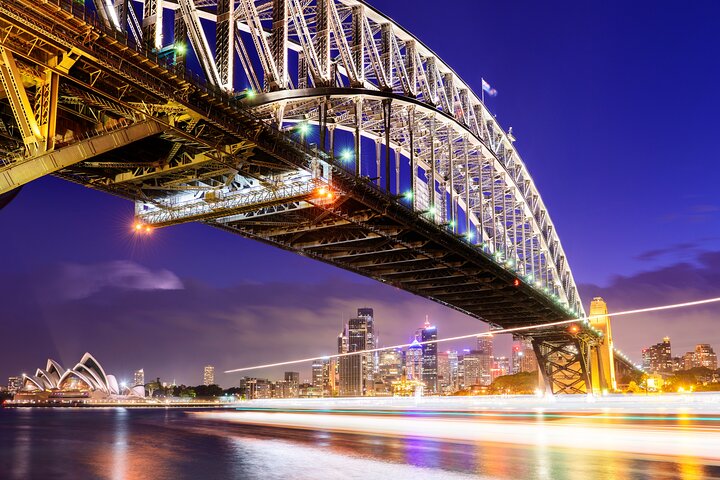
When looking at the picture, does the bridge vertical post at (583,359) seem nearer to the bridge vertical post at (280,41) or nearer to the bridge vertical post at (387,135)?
the bridge vertical post at (387,135)

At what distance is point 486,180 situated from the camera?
265ft

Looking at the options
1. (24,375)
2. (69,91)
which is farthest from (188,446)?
(24,375)

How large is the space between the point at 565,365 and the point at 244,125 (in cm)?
8625

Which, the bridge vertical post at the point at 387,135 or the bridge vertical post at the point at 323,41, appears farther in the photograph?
the bridge vertical post at the point at 387,135

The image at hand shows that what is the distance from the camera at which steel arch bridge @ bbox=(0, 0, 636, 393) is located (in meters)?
21.2

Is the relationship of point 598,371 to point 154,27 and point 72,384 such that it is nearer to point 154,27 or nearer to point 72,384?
point 154,27

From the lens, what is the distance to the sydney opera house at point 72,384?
156m

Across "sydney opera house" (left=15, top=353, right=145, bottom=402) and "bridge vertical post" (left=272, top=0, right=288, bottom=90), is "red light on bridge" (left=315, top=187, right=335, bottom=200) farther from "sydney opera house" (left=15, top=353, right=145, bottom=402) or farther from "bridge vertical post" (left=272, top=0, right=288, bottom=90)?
"sydney opera house" (left=15, top=353, right=145, bottom=402)

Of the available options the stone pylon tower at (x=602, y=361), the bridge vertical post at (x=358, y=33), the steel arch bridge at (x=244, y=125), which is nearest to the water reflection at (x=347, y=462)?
the steel arch bridge at (x=244, y=125)

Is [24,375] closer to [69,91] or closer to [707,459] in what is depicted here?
[69,91]

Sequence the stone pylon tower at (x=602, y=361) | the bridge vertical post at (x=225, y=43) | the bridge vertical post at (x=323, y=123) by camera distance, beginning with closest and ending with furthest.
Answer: the bridge vertical post at (x=225, y=43) < the bridge vertical post at (x=323, y=123) < the stone pylon tower at (x=602, y=361)

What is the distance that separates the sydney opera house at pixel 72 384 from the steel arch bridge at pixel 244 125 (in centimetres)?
11473

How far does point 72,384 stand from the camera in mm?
168250

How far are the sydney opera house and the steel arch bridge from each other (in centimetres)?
11473
